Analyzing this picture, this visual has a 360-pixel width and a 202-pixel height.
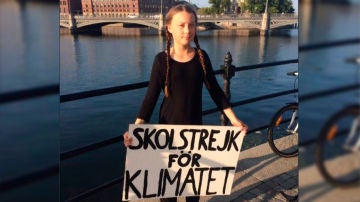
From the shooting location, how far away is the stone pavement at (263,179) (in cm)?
295

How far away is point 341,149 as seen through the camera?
822mm

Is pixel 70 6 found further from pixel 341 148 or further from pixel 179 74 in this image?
pixel 341 148

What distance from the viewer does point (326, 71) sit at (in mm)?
821

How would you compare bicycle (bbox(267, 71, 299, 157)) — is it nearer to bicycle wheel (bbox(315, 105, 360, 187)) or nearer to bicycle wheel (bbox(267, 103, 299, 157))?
bicycle wheel (bbox(267, 103, 299, 157))

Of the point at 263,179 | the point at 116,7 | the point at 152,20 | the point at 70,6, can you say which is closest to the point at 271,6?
the point at 152,20

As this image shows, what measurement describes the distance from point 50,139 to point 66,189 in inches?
375

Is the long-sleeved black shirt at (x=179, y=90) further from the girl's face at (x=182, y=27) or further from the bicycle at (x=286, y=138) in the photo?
the bicycle at (x=286, y=138)

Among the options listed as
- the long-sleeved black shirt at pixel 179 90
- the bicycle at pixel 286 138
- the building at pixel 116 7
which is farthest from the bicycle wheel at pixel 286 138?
the building at pixel 116 7

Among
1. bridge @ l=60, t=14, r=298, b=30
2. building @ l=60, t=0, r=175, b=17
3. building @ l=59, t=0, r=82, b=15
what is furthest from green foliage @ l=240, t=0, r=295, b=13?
building @ l=59, t=0, r=82, b=15

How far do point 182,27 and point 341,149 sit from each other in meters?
1.33

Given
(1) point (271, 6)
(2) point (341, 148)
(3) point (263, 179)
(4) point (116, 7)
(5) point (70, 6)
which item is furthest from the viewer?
(4) point (116, 7)

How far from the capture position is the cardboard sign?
2.10 metres

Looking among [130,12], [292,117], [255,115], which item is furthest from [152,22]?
[292,117]

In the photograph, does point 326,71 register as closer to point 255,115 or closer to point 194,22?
point 194,22
